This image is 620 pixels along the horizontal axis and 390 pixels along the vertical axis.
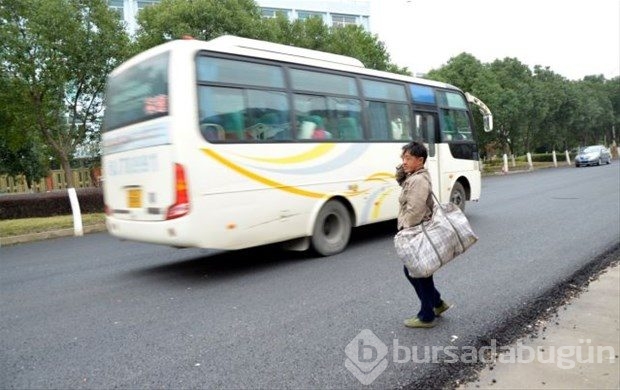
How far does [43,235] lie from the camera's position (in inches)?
472

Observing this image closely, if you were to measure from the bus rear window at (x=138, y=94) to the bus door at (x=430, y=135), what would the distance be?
5.07 metres

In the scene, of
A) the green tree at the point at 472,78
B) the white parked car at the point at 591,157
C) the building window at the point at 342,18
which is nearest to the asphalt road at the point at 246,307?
the green tree at the point at 472,78

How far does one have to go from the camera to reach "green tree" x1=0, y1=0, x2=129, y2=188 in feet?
42.7

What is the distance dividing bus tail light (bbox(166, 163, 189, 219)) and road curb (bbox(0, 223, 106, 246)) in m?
7.55

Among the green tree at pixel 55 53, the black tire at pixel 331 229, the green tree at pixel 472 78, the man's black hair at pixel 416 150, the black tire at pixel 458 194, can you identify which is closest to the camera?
the man's black hair at pixel 416 150

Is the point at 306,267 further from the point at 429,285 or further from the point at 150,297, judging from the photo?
the point at 429,285

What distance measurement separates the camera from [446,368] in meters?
3.65

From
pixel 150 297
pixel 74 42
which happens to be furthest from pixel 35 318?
pixel 74 42

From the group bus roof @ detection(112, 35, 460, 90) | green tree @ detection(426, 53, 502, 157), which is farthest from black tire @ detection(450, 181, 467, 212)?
green tree @ detection(426, 53, 502, 157)

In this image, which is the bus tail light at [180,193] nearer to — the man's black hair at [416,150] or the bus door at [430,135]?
the man's black hair at [416,150]

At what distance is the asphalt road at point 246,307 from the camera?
3717mm

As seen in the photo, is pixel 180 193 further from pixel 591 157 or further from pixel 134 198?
pixel 591 157

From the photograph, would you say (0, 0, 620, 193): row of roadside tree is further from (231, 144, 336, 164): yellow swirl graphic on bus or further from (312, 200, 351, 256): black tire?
(312, 200, 351, 256): black tire

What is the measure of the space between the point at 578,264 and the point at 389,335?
3568 mm
